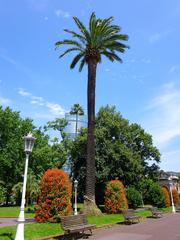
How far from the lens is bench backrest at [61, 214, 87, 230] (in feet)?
43.4

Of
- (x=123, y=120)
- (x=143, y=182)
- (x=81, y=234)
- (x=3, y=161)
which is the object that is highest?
(x=123, y=120)

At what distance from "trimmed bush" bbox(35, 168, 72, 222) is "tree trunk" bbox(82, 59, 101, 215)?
15.9 ft

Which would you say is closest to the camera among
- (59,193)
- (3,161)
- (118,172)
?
(59,193)

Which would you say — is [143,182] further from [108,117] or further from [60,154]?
[60,154]

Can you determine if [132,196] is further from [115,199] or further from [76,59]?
[76,59]

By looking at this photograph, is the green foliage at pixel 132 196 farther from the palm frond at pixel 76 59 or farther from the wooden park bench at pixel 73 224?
the wooden park bench at pixel 73 224

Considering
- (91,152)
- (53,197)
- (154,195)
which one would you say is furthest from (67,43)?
(154,195)

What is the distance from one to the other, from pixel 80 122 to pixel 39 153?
23.4 m

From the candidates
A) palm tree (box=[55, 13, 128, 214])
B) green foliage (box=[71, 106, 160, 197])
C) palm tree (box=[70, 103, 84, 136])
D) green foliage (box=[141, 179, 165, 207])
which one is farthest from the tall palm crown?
palm tree (box=[70, 103, 84, 136])

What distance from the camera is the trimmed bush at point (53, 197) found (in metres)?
18.4

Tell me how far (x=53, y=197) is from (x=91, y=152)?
6.83 metres

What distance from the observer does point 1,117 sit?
47500 millimetres

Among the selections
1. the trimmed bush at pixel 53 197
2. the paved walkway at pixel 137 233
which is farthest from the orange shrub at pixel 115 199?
the paved walkway at pixel 137 233

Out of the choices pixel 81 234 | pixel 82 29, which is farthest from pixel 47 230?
pixel 82 29
